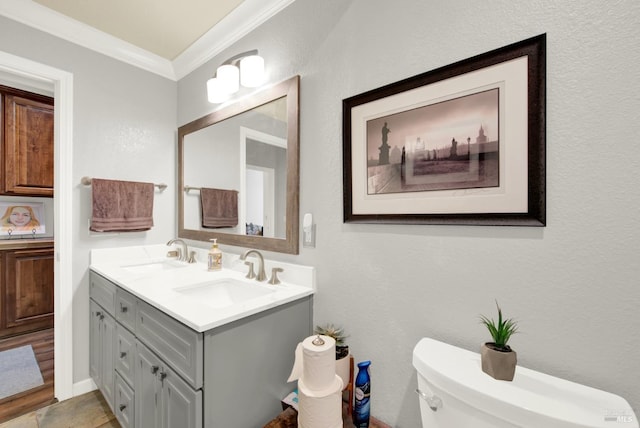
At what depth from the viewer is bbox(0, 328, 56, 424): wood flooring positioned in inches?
65.2

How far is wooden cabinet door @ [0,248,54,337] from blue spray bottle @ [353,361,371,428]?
3320 mm

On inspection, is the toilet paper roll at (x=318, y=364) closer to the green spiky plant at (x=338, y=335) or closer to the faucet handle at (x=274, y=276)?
the green spiky plant at (x=338, y=335)

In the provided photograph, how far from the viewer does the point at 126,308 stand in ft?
4.44

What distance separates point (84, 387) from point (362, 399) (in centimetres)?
193

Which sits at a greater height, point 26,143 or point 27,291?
point 26,143

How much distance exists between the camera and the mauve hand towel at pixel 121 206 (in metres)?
1.83

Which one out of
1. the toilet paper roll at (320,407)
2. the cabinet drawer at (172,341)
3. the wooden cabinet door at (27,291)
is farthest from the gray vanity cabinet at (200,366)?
the wooden cabinet door at (27,291)

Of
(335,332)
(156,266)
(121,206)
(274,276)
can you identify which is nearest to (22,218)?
(121,206)

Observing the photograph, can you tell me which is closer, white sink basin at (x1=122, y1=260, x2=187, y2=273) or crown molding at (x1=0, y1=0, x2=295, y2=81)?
crown molding at (x1=0, y1=0, x2=295, y2=81)

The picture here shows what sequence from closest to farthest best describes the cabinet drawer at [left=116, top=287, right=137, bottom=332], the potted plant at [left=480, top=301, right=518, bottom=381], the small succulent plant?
1. the potted plant at [left=480, top=301, right=518, bottom=381]
2. the small succulent plant
3. the cabinet drawer at [left=116, top=287, right=137, bottom=332]

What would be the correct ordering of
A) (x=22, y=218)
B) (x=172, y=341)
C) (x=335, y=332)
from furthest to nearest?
(x=22, y=218), (x=335, y=332), (x=172, y=341)

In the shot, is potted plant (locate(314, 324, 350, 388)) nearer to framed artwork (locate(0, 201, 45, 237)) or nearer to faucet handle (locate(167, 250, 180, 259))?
faucet handle (locate(167, 250, 180, 259))

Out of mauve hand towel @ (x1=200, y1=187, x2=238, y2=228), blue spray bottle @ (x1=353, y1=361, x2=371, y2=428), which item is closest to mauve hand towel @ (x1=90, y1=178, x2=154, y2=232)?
mauve hand towel @ (x1=200, y1=187, x2=238, y2=228)

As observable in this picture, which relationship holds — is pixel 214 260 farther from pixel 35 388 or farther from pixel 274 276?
pixel 35 388
